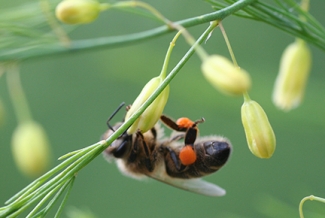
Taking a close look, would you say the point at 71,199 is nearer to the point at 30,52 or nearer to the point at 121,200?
the point at 121,200

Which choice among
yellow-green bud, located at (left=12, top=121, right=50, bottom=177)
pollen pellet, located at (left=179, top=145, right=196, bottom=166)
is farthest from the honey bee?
→ yellow-green bud, located at (left=12, top=121, right=50, bottom=177)

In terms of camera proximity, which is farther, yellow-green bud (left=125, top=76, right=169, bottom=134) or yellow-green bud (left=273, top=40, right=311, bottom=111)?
yellow-green bud (left=273, top=40, right=311, bottom=111)

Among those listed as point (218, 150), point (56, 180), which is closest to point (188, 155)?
point (218, 150)

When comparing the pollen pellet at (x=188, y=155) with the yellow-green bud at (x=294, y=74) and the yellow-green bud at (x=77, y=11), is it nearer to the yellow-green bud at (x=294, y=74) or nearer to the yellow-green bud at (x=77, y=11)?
the yellow-green bud at (x=294, y=74)

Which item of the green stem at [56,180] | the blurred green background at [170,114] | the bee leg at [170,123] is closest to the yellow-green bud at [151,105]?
the green stem at [56,180]

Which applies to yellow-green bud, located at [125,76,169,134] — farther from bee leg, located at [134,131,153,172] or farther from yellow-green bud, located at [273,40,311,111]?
bee leg, located at [134,131,153,172]

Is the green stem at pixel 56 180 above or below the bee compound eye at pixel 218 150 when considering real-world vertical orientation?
above
